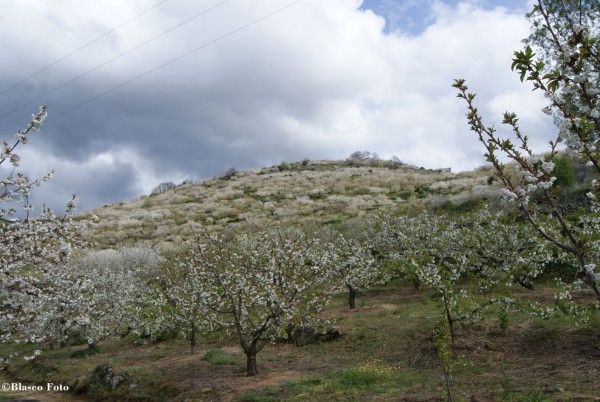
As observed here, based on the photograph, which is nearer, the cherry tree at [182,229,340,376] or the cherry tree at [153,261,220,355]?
the cherry tree at [182,229,340,376]

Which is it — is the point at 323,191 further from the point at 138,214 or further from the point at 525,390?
the point at 525,390

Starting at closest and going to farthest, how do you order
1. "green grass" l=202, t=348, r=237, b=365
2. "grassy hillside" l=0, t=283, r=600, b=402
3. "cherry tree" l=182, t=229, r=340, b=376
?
"grassy hillside" l=0, t=283, r=600, b=402 < "cherry tree" l=182, t=229, r=340, b=376 < "green grass" l=202, t=348, r=237, b=365

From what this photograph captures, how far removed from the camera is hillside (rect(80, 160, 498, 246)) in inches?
2339

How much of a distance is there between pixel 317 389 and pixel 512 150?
874 centimetres

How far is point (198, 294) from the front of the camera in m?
18.1

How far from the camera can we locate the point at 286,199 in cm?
7812

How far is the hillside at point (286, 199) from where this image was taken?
59.4 m

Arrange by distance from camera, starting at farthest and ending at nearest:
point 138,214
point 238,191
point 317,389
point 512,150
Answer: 1. point 238,191
2. point 138,214
3. point 317,389
4. point 512,150

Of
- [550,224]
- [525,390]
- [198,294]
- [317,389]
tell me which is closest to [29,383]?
[198,294]

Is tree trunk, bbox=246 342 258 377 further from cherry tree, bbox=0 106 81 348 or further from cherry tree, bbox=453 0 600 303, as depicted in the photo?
cherry tree, bbox=453 0 600 303

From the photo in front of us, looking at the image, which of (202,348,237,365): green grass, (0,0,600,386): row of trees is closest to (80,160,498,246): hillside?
(0,0,600,386): row of trees

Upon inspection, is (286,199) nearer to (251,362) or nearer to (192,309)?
(192,309)

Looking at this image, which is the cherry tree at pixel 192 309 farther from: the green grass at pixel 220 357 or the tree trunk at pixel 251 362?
the tree trunk at pixel 251 362

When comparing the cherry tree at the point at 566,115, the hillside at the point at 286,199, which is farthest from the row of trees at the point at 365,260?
the hillside at the point at 286,199
